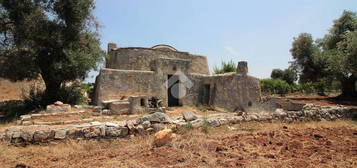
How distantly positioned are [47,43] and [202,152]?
10490 millimetres

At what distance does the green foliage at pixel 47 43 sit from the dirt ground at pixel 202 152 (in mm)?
6919

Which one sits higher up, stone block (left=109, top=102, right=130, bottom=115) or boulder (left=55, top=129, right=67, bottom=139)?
stone block (left=109, top=102, right=130, bottom=115)

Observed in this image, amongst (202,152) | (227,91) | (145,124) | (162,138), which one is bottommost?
(202,152)

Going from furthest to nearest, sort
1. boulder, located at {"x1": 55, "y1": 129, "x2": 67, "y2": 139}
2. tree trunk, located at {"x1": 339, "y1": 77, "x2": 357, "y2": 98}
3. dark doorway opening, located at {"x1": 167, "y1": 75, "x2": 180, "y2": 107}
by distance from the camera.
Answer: tree trunk, located at {"x1": 339, "y1": 77, "x2": 357, "y2": 98} → dark doorway opening, located at {"x1": 167, "y1": 75, "x2": 180, "y2": 107} → boulder, located at {"x1": 55, "y1": 129, "x2": 67, "y2": 139}

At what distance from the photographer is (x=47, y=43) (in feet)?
36.2

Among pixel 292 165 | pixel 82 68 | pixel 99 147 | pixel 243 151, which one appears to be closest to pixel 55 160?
pixel 99 147

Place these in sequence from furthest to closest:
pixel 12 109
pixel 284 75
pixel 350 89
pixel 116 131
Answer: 1. pixel 284 75
2. pixel 350 89
3. pixel 12 109
4. pixel 116 131

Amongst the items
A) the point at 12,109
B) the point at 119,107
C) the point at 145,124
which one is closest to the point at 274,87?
the point at 119,107

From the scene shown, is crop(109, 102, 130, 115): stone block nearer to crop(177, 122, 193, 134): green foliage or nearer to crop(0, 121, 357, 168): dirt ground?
crop(0, 121, 357, 168): dirt ground

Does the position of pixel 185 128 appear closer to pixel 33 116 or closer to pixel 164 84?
pixel 33 116

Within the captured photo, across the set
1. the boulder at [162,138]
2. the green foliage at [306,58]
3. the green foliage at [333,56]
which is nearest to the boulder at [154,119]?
the boulder at [162,138]

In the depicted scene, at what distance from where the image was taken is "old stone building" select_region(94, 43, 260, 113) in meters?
12.2

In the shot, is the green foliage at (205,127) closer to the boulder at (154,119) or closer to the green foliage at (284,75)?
the boulder at (154,119)

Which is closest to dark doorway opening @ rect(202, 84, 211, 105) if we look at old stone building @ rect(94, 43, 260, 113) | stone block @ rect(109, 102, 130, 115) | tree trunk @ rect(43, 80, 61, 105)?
old stone building @ rect(94, 43, 260, 113)
